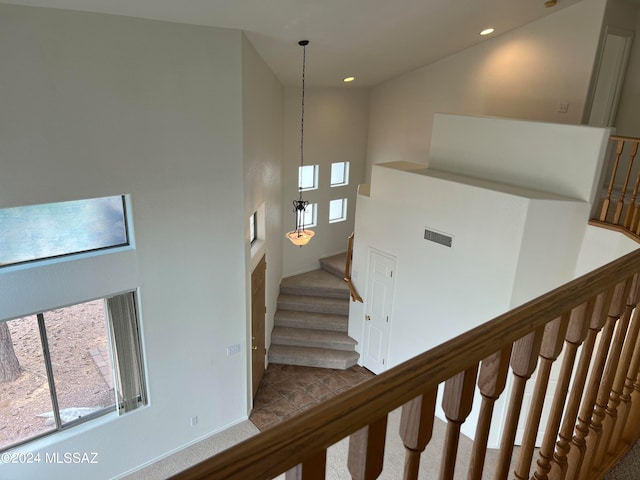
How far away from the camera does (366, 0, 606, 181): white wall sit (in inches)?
264

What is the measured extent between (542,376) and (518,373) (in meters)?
0.16

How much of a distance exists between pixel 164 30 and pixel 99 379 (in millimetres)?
3902

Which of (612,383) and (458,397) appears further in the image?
(612,383)

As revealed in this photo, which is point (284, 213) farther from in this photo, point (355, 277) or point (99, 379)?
point (99, 379)

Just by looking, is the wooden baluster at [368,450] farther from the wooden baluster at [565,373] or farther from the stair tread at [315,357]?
the stair tread at [315,357]

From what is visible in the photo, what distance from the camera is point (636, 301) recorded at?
5.07 ft

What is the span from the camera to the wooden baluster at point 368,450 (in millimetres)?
769

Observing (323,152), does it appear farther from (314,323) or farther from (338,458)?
(338,458)

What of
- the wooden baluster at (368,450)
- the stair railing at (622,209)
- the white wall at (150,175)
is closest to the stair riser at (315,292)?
the white wall at (150,175)

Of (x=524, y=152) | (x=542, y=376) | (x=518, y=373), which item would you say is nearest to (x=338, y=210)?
(x=524, y=152)

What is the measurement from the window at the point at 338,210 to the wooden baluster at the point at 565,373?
8846 mm

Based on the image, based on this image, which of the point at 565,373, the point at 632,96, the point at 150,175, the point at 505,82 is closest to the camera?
the point at 565,373

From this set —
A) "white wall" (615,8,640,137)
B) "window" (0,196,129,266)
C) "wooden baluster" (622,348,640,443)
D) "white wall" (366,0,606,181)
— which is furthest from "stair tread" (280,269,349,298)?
"wooden baluster" (622,348,640,443)

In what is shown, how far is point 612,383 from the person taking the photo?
5.40ft
